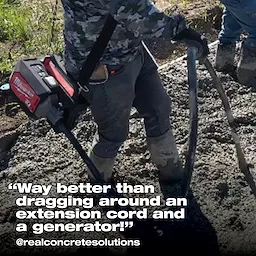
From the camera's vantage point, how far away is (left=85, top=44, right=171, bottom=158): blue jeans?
2807 millimetres

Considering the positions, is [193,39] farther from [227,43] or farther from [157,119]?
[227,43]

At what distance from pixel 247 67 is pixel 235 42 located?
0.68ft

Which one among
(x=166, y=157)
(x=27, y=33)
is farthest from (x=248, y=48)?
(x=27, y=33)

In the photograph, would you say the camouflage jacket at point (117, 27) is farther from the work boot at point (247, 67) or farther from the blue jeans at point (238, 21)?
the work boot at point (247, 67)

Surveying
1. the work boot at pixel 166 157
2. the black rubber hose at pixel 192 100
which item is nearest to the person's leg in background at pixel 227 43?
the work boot at pixel 166 157

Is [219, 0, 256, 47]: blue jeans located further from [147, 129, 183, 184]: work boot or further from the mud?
[147, 129, 183, 184]: work boot

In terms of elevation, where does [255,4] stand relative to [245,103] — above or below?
above

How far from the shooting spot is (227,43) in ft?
13.0

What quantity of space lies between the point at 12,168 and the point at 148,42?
1.54 m

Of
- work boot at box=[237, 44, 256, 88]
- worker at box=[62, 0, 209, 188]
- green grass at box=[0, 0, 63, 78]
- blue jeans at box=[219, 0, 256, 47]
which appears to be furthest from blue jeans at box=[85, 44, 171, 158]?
green grass at box=[0, 0, 63, 78]

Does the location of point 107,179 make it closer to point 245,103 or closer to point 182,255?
point 182,255

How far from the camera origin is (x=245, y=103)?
3.76 m

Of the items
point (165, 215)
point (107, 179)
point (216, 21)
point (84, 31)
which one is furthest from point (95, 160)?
point (216, 21)

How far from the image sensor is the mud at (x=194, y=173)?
3014 mm
